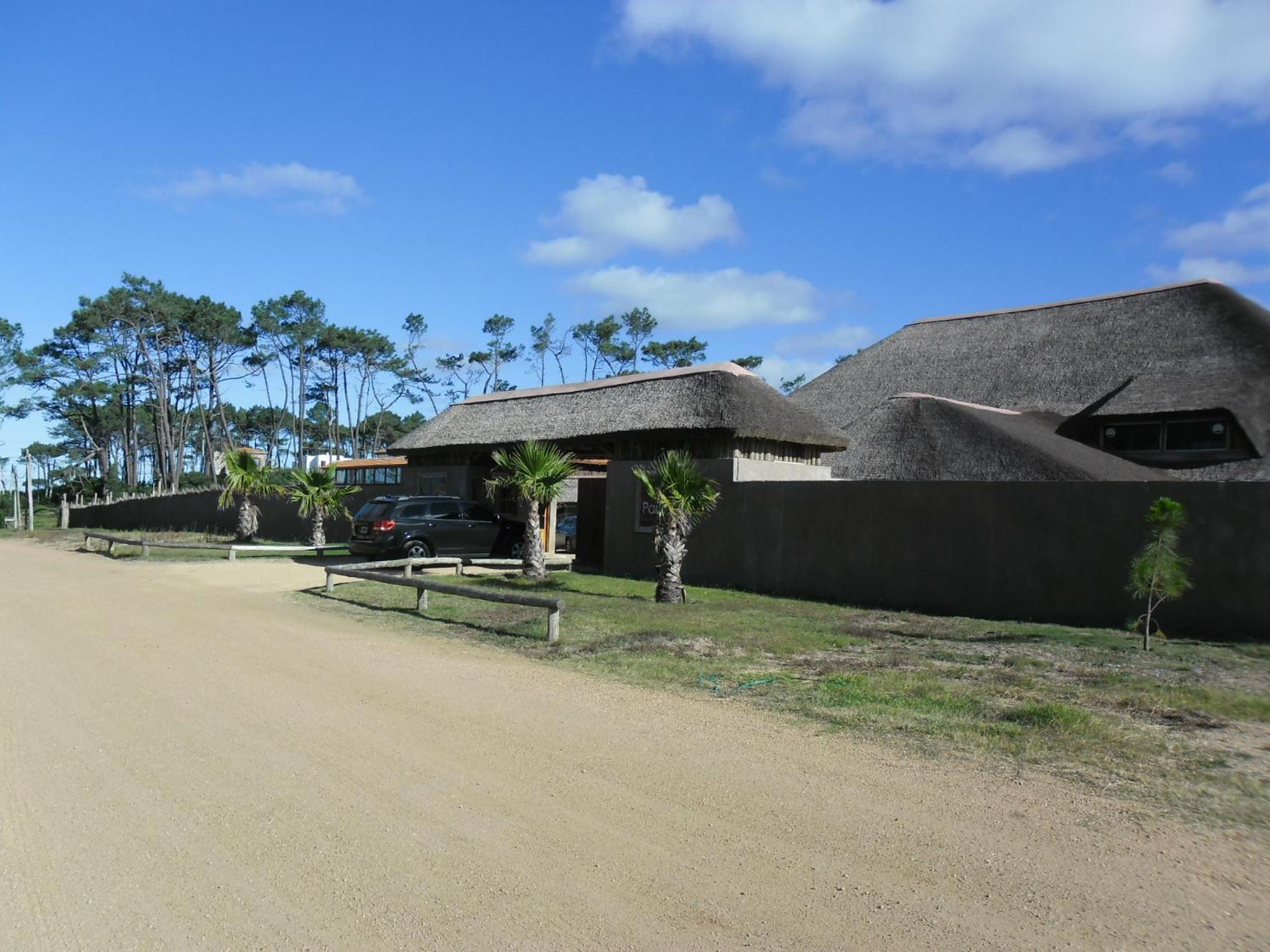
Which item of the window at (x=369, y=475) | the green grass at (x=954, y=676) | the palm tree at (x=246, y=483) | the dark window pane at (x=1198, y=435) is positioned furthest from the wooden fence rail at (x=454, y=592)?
the window at (x=369, y=475)

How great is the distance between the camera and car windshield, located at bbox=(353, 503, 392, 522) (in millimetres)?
21141

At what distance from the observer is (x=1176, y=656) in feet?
34.4

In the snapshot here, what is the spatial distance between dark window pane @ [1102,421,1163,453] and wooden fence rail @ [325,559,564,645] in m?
19.8

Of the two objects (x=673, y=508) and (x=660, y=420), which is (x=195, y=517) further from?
(x=673, y=508)

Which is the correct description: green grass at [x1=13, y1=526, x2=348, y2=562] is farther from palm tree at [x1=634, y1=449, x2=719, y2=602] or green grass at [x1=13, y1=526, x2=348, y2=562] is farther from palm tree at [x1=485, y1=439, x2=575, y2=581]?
palm tree at [x1=634, y1=449, x2=719, y2=602]

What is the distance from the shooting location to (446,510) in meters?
22.1

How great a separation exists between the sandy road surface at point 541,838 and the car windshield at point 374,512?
1281cm

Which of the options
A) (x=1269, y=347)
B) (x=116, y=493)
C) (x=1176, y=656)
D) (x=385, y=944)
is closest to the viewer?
(x=385, y=944)

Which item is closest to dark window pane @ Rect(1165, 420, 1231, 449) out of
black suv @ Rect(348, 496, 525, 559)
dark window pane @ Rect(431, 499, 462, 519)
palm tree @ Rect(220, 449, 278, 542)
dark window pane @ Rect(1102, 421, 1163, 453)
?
dark window pane @ Rect(1102, 421, 1163, 453)

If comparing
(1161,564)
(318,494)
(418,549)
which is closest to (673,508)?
(1161,564)

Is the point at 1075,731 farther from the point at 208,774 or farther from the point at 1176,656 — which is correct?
the point at 208,774

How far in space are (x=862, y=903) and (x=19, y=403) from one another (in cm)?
7195

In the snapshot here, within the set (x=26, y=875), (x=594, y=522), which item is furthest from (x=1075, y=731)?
(x=594, y=522)

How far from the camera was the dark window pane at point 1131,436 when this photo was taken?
87.0ft
